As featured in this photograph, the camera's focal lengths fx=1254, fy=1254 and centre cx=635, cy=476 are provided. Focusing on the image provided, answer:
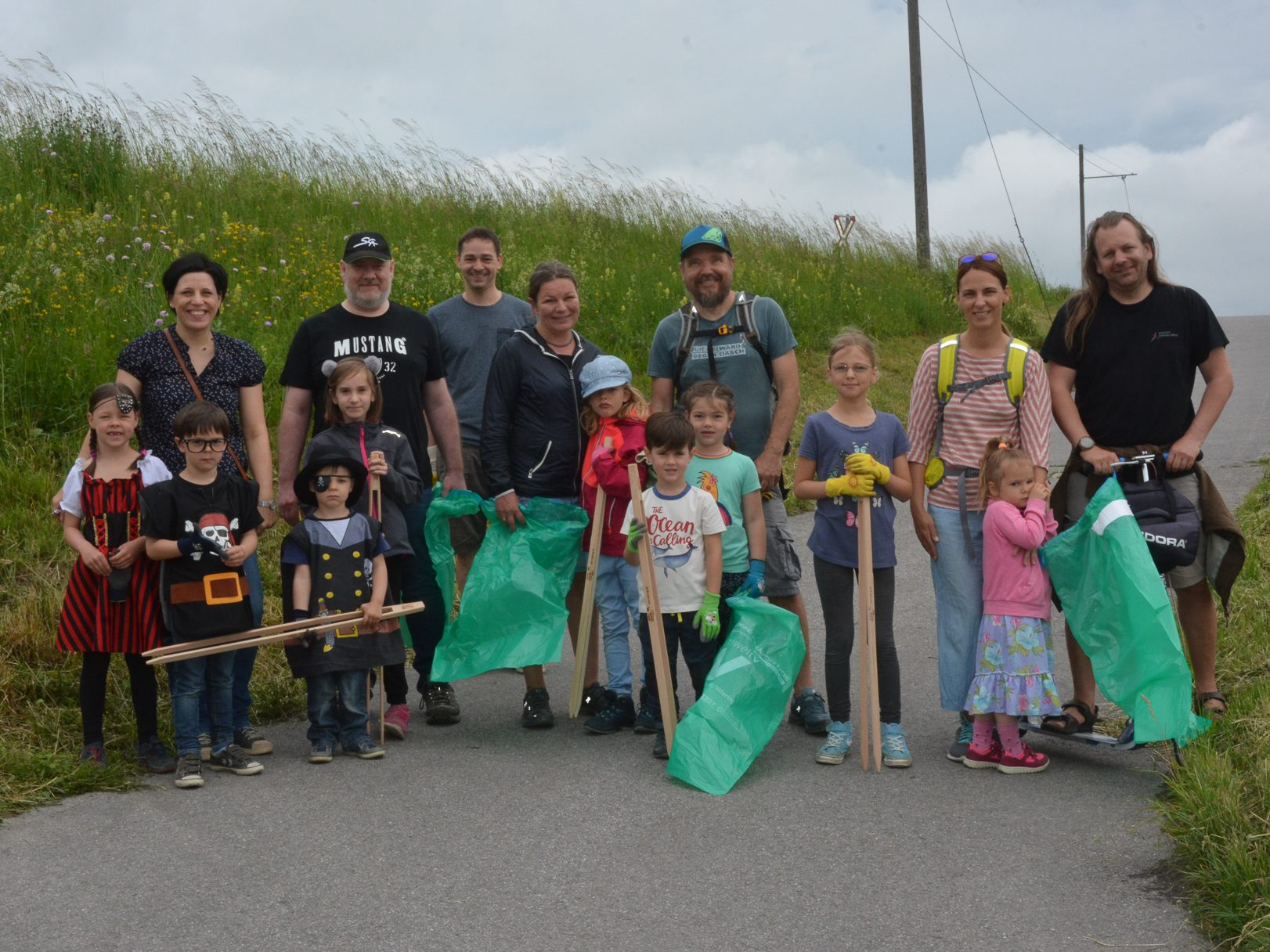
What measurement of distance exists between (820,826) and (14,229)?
831 centimetres

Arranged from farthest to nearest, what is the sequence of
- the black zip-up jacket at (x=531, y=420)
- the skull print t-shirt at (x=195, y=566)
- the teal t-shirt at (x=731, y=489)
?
the black zip-up jacket at (x=531, y=420)
the teal t-shirt at (x=731, y=489)
the skull print t-shirt at (x=195, y=566)

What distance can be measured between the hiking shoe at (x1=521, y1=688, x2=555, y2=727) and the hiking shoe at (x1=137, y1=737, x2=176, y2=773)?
1563 millimetres

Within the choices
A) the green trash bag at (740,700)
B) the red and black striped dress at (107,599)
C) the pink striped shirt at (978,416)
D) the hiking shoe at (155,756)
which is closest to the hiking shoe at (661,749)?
the green trash bag at (740,700)

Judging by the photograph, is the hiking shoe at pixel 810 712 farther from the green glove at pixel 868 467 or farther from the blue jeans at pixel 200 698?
the blue jeans at pixel 200 698

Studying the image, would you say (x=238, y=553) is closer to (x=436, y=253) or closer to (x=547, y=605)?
(x=547, y=605)

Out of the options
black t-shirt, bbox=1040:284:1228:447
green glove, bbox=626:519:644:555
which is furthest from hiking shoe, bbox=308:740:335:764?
black t-shirt, bbox=1040:284:1228:447

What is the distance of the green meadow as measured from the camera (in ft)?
16.2

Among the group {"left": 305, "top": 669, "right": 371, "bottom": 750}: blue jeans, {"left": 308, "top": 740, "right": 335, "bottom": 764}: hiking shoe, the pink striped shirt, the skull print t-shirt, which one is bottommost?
{"left": 308, "top": 740, "right": 335, "bottom": 764}: hiking shoe

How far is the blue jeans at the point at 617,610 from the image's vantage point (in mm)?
5844

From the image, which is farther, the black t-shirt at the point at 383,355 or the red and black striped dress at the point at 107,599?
the black t-shirt at the point at 383,355

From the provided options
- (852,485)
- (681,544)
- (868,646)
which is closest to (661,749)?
(681,544)

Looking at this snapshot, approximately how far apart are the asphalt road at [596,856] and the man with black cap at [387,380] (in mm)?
679

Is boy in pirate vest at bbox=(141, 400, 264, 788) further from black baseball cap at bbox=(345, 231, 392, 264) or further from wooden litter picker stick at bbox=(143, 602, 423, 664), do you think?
black baseball cap at bbox=(345, 231, 392, 264)

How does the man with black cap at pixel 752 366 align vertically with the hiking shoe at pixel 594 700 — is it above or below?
above
